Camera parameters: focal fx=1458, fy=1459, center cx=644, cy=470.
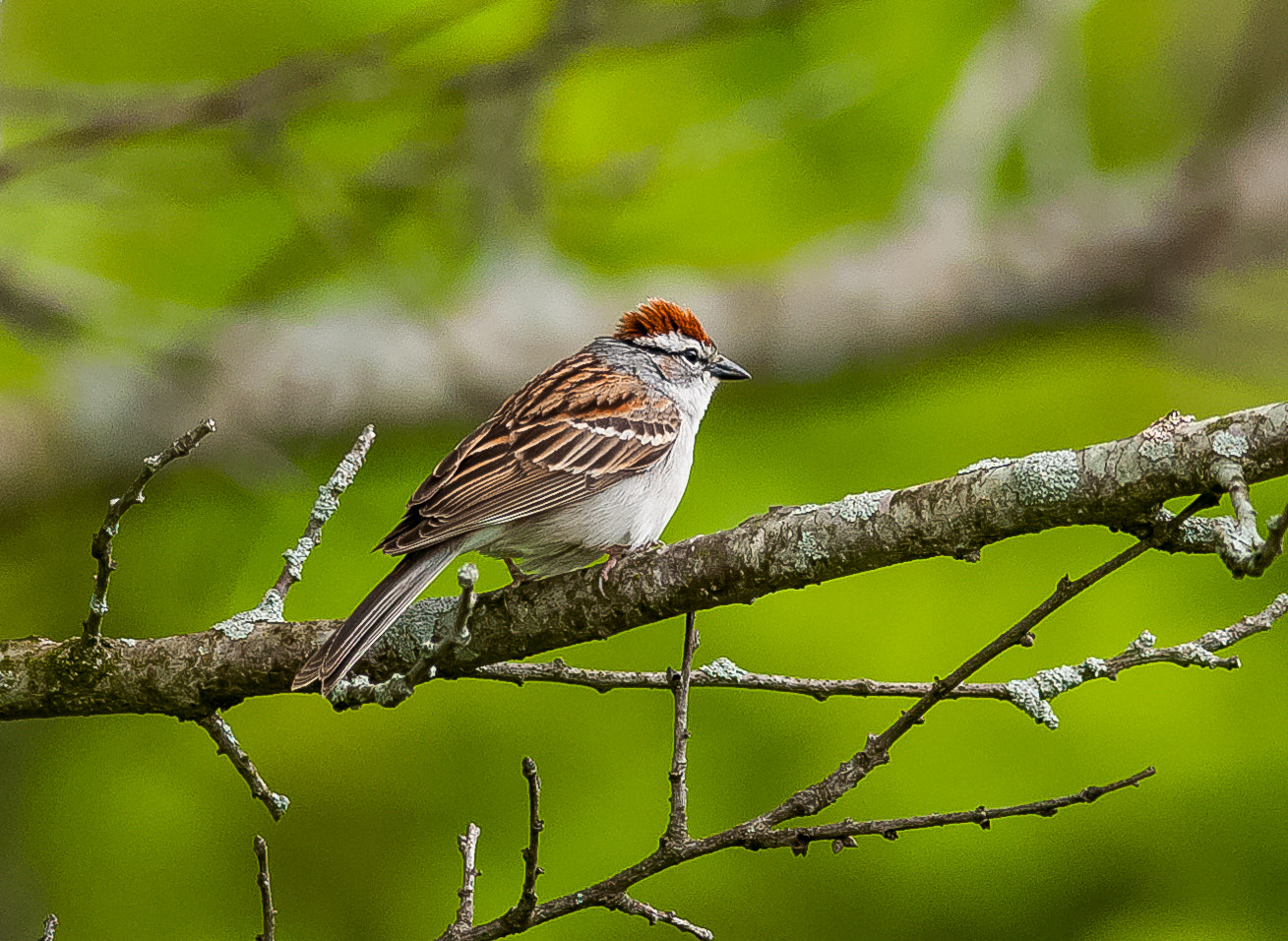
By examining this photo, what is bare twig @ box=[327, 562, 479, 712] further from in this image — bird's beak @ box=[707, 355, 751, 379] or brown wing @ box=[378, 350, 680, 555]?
bird's beak @ box=[707, 355, 751, 379]

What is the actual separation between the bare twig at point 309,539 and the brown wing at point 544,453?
19.4 inches

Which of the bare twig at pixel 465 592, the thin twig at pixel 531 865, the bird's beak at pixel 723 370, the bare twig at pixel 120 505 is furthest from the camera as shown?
the bird's beak at pixel 723 370

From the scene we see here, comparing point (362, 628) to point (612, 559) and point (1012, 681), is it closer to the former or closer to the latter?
point (612, 559)

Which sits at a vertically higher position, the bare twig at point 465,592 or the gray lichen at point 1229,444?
the bare twig at point 465,592

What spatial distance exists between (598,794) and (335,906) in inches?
63.6

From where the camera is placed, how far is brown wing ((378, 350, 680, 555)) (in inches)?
207

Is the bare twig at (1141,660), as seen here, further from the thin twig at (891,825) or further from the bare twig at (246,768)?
the bare twig at (246,768)

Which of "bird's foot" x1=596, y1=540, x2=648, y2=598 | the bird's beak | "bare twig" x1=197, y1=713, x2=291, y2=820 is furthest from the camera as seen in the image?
the bird's beak

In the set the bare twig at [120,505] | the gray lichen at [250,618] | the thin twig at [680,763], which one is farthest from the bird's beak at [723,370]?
the bare twig at [120,505]

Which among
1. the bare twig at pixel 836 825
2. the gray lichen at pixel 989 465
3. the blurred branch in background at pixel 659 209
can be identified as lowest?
the bare twig at pixel 836 825

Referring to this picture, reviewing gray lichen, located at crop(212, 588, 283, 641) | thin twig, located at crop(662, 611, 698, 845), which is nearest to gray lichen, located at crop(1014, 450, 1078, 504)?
thin twig, located at crop(662, 611, 698, 845)

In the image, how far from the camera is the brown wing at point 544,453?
207 inches

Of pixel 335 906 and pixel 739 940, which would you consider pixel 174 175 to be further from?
pixel 739 940

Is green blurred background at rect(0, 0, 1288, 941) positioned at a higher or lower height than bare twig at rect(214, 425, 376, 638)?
higher
